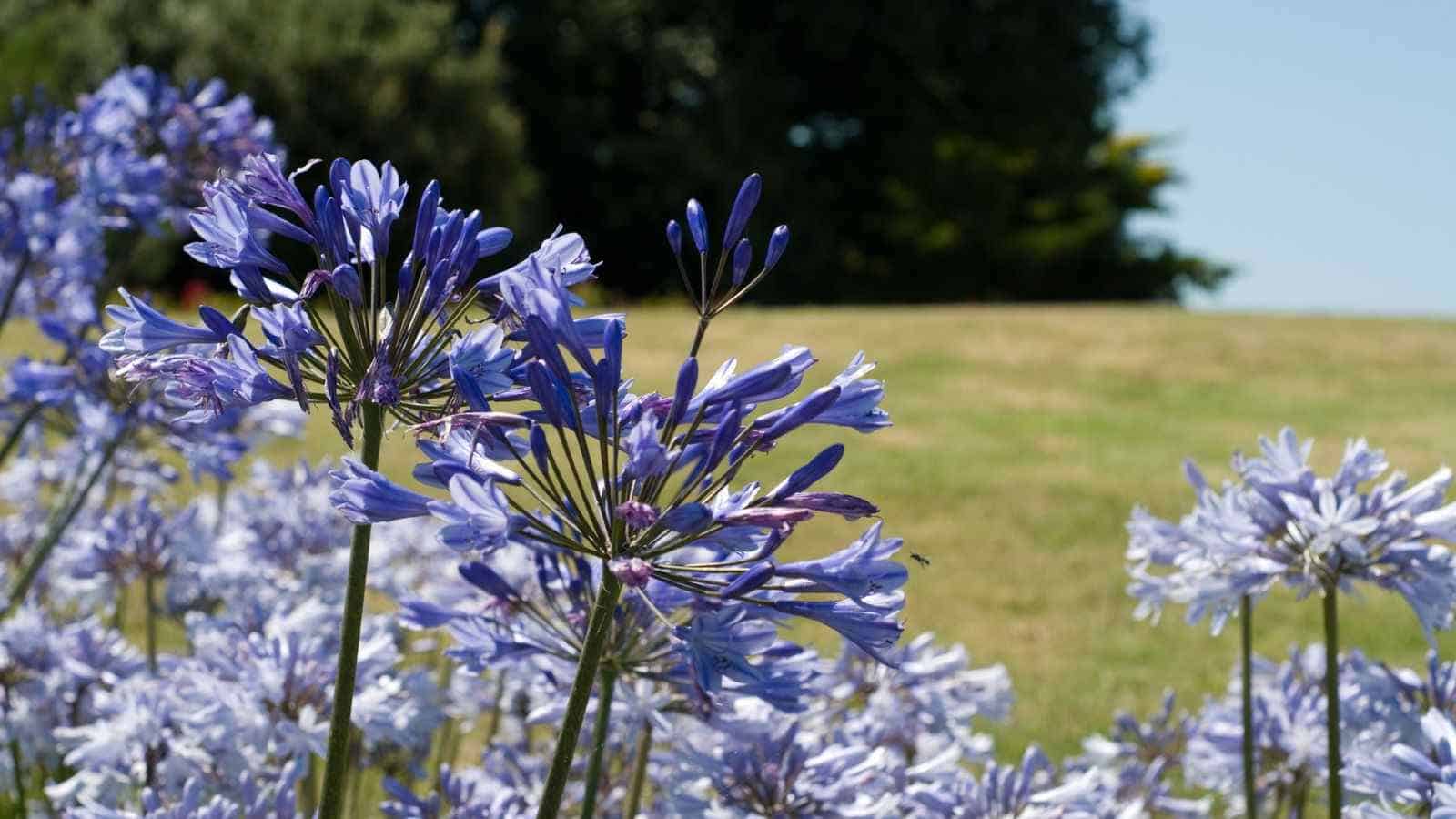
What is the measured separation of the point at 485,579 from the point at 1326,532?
1.19m

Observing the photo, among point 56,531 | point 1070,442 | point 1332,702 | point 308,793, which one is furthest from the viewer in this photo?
point 1070,442

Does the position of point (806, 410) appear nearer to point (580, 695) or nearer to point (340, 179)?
point (580, 695)

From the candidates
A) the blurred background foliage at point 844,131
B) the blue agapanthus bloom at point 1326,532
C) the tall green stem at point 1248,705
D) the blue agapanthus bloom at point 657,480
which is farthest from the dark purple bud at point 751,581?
the blurred background foliage at point 844,131

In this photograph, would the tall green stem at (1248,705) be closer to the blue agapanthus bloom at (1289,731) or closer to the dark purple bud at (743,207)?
the blue agapanthus bloom at (1289,731)

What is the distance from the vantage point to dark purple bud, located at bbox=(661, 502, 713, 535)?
Answer: 4.20ft

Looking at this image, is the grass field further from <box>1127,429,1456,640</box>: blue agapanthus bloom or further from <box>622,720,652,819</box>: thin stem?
<box>1127,429,1456,640</box>: blue agapanthus bloom

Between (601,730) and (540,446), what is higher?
(540,446)

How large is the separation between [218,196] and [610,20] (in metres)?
31.3

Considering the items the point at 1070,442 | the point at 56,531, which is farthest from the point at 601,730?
the point at 1070,442

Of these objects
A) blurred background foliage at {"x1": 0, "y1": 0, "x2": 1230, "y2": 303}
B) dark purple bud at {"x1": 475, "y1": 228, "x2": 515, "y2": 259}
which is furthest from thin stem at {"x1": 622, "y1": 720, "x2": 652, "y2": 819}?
blurred background foliage at {"x1": 0, "y1": 0, "x2": 1230, "y2": 303}

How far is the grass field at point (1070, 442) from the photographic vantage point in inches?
290

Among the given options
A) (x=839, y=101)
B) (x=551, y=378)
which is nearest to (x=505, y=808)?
(x=551, y=378)

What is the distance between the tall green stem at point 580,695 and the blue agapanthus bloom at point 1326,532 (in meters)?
1.17

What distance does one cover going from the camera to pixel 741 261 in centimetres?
135
